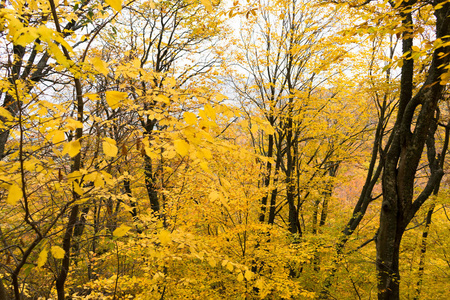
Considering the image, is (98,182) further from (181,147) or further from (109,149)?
(181,147)

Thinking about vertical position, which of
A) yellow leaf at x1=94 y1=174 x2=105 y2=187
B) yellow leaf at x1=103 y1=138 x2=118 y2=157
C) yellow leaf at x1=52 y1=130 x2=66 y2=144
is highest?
yellow leaf at x1=52 y1=130 x2=66 y2=144

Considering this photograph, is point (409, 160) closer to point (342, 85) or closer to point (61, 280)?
point (61, 280)

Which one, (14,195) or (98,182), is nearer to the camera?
(14,195)

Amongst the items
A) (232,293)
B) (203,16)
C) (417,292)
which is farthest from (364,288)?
(203,16)

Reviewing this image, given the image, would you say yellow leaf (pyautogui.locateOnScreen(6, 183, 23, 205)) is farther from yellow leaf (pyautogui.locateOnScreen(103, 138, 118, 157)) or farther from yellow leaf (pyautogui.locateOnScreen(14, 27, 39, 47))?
yellow leaf (pyautogui.locateOnScreen(14, 27, 39, 47))

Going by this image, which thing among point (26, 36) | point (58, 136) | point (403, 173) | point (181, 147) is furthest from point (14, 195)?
point (403, 173)

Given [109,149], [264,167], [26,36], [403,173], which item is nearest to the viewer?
[26,36]

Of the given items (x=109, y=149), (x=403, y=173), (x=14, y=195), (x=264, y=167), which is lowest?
(x=14, y=195)

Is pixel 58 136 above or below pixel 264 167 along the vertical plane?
below

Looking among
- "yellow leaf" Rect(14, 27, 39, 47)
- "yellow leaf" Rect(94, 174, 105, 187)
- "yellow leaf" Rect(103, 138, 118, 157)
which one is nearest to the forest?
"yellow leaf" Rect(94, 174, 105, 187)

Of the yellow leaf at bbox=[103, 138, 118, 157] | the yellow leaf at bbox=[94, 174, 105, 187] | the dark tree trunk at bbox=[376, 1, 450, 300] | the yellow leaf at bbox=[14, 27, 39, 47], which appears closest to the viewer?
the yellow leaf at bbox=[14, 27, 39, 47]

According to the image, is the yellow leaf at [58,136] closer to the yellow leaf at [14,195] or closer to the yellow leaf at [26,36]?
the yellow leaf at [14,195]

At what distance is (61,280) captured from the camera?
2.62 meters

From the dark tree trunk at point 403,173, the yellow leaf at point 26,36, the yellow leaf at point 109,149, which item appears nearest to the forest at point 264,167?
the dark tree trunk at point 403,173
